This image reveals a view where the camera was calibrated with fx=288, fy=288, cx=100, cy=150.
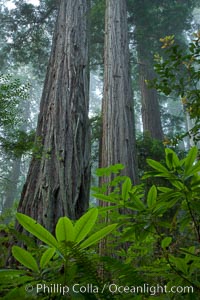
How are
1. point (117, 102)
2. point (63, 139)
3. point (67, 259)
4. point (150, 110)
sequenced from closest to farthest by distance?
point (67, 259)
point (63, 139)
point (117, 102)
point (150, 110)

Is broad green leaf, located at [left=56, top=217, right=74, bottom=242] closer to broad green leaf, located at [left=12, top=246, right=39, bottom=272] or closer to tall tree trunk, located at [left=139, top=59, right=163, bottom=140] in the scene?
broad green leaf, located at [left=12, top=246, right=39, bottom=272]

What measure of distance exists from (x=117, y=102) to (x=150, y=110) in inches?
171

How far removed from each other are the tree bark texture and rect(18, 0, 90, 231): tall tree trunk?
86cm

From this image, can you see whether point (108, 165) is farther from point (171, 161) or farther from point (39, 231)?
point (39, 231)

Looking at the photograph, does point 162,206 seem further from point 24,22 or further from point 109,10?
point 24,22

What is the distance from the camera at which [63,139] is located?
2963 millimetres

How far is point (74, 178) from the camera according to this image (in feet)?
9.04

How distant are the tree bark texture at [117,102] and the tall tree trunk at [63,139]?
0.86 m

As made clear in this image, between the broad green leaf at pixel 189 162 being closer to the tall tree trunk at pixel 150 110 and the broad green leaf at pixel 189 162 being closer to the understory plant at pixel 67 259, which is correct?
the understory plant at pixel 67 259

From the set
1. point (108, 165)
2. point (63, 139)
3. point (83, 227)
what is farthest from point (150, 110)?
point (83, 227)

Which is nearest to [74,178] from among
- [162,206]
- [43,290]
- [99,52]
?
[162,206]

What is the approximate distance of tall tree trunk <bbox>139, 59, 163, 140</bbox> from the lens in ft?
27.0

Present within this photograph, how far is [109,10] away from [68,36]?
2.55 metres

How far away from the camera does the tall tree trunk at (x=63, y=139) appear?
2541 millimetres
